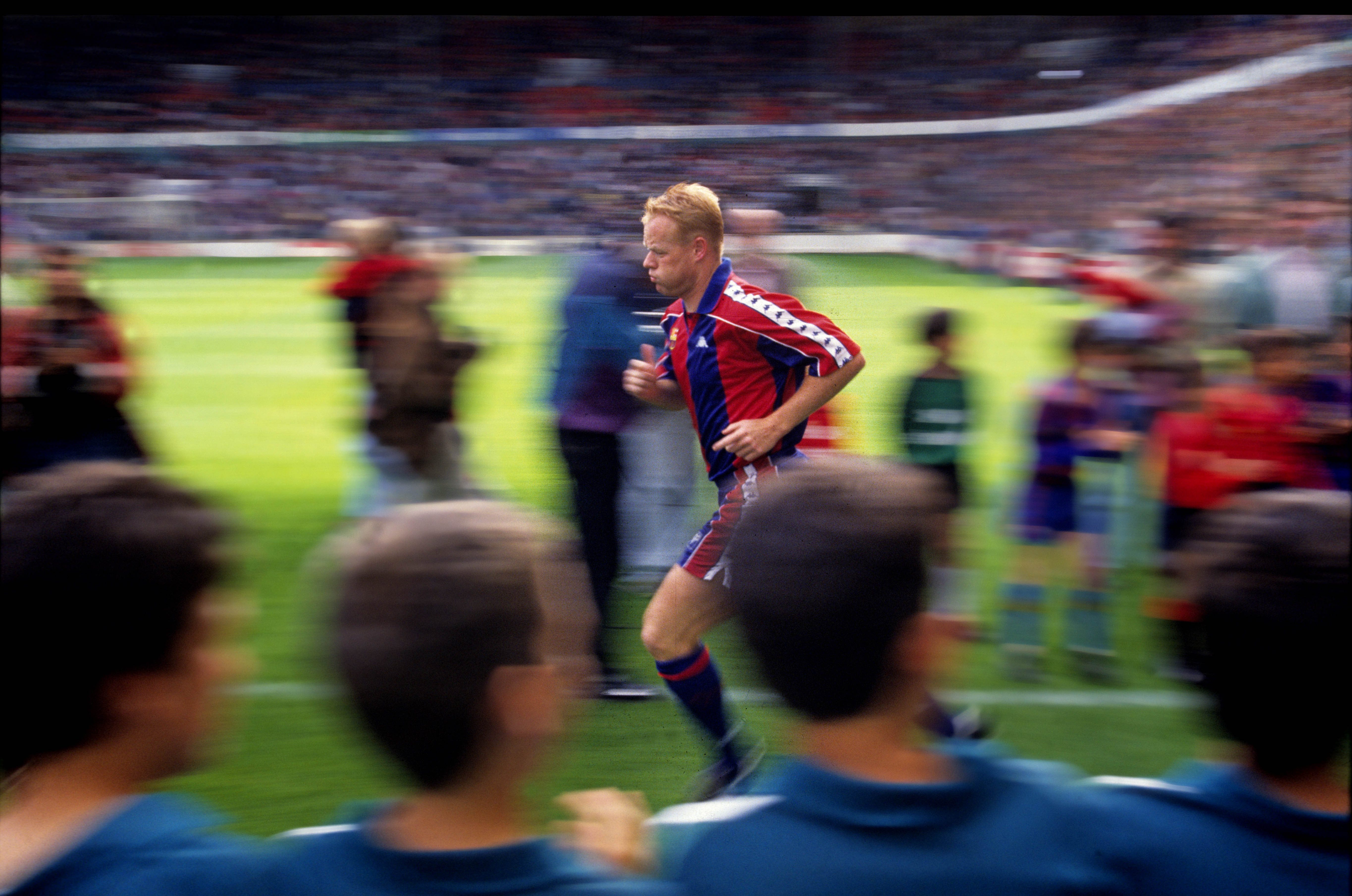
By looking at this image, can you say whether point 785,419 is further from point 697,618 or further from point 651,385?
point 697,618

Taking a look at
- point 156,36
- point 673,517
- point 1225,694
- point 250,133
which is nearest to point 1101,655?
point 673,517

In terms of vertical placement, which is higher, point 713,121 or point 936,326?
point 713,121

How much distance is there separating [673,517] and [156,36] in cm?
266

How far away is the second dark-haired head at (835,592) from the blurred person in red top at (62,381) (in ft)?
10.7

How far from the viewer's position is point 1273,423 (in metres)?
3.42

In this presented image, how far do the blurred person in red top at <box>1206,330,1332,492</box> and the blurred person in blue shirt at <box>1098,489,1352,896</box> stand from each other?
2528 mm

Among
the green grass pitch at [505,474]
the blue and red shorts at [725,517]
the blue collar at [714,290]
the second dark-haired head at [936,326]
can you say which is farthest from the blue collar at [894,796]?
the second dark-haired head at [936,326]

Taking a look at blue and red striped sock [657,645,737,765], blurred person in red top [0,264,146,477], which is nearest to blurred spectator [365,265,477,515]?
blurred person in red top [0,264,146,477]

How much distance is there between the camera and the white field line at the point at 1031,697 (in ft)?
11.8

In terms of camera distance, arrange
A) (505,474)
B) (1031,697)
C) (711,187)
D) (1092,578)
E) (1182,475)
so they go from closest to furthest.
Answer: (711,187) → (1182,475) → (1031,697) → (1092,578) → (505,474)

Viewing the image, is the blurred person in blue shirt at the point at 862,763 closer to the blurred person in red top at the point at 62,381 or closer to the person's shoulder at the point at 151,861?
the person's shoulder at the point at 151,861

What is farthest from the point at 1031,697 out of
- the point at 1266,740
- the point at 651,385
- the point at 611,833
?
the point at 611,833

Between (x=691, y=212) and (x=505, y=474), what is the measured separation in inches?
170

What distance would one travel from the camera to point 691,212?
2889 millimetres
